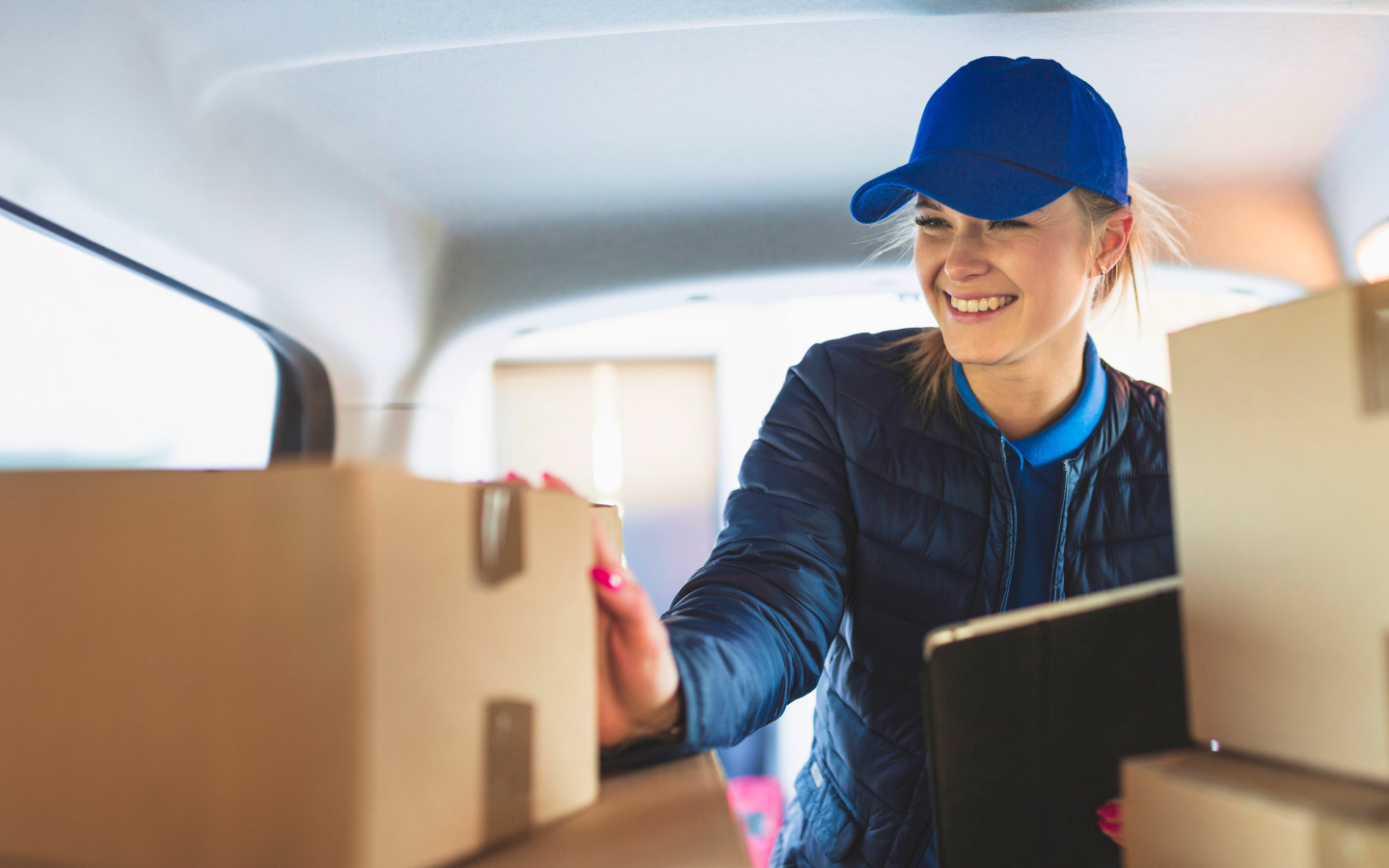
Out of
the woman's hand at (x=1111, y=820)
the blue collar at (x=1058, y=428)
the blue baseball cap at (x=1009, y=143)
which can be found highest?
the blue baseball cap at (x=1009, y=143)

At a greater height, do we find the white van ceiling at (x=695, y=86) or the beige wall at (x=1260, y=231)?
the white van ceiling at (x=695, y=86)

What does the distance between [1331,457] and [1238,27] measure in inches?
49.0

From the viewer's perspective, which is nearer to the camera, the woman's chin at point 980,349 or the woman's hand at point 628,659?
the woman's hand at point 628,659

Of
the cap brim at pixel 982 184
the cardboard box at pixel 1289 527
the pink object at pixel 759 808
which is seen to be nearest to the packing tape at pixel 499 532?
the cardboard box at pixel 1289 527

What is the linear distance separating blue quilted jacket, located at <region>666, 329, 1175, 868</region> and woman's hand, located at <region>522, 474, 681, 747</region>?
23cm

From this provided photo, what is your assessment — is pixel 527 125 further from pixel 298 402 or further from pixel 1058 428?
pixel 1058 428

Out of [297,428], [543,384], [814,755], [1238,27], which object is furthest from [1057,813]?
[543,384]

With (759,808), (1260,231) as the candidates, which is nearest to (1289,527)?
(1260,231)

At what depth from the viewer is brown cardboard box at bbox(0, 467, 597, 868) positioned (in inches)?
17.1

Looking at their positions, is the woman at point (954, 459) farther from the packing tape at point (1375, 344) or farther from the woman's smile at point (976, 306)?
the packing tape at point (1375, 344)

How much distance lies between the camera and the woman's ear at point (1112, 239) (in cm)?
113

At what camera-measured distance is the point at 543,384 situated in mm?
4391

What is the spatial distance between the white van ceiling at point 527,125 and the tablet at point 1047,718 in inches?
42.7

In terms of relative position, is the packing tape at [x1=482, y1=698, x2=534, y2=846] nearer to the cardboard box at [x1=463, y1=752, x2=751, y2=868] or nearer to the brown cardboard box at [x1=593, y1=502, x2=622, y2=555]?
the cardboard box at [x1=463, y1=752, x2=751, y2=868]
